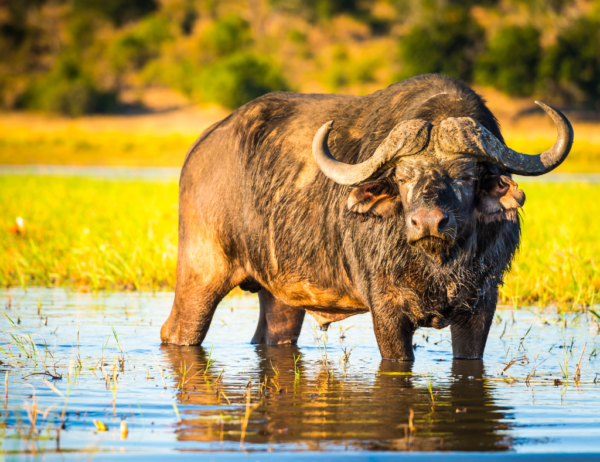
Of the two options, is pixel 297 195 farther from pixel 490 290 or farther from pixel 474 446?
pixel 474 446

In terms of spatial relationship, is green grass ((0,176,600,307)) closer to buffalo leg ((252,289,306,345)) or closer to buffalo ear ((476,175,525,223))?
buffalo leg ((252,289,306,345))

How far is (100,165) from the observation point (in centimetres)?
3269

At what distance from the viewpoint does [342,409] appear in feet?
12.7

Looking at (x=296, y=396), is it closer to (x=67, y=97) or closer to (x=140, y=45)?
(x=67, y=97)

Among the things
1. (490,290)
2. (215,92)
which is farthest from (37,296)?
(215,92)

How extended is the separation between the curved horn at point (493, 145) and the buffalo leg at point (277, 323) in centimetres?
204

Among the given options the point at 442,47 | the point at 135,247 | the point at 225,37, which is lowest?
the point at 135,247

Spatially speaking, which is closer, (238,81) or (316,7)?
(238,81)

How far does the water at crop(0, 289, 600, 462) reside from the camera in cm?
324

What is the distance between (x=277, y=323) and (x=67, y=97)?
44.4 metres

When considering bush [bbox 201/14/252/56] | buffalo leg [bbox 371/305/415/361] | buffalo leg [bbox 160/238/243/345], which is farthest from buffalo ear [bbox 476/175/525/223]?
bush [bbox 201/14/252/56]

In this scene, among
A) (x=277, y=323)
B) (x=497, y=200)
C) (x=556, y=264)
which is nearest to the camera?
(x=497, y=200)

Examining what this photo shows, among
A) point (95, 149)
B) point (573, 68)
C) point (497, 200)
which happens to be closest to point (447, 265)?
point (497, 200)

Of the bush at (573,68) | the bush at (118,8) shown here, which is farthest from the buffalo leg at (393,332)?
the bush at (118,8)
